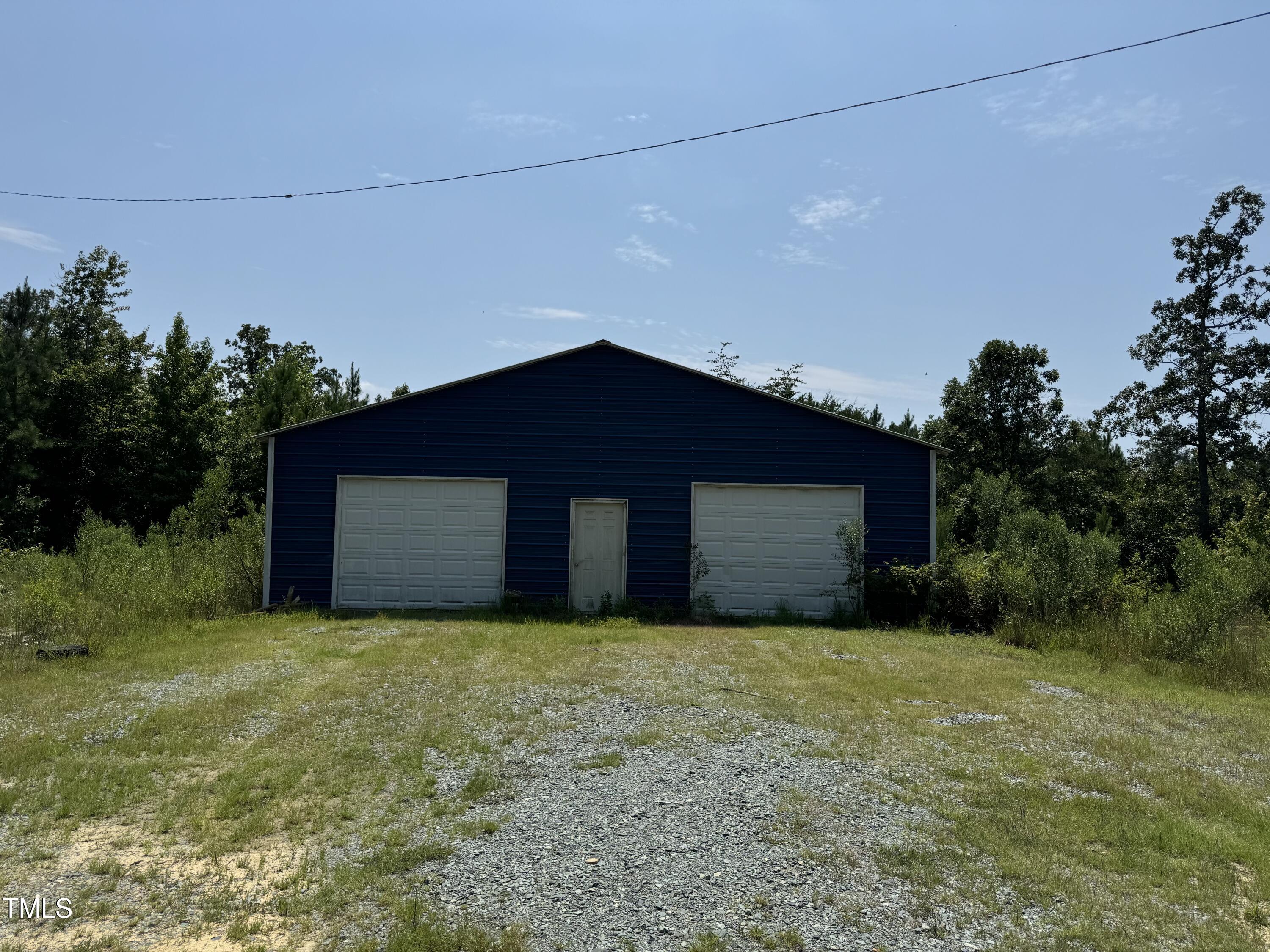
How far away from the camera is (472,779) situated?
4.86m

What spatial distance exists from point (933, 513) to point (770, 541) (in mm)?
2569

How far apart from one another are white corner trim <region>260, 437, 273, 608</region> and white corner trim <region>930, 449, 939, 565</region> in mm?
10316

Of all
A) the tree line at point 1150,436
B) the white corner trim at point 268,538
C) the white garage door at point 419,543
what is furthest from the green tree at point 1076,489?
the white corner trim at point 268,538

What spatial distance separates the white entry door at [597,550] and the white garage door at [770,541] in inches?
48.3

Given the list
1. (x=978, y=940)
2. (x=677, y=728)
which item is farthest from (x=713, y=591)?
(x=978, y=940)

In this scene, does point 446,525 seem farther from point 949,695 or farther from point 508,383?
point 949,695

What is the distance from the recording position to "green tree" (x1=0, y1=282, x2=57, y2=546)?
20922 millimetres

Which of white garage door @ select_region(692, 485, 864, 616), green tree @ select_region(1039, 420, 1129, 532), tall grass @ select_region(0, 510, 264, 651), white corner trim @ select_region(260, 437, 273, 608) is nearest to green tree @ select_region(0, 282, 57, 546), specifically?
tall grass @ select_region(0, 510, 264, 651)

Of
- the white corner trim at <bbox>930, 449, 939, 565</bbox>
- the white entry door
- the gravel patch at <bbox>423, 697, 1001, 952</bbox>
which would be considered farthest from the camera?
the white entry door

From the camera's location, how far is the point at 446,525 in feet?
41.6

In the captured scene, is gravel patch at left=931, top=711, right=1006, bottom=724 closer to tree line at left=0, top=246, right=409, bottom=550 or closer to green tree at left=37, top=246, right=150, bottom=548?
tree line at left=0, top=246, right=409, bottom=550

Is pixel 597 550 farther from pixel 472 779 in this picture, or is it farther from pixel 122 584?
pixel 472 779

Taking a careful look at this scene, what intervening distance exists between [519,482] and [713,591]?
3516 millimetres

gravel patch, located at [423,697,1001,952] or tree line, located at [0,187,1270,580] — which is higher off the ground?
tree line, located at [0,187,1270,580]
